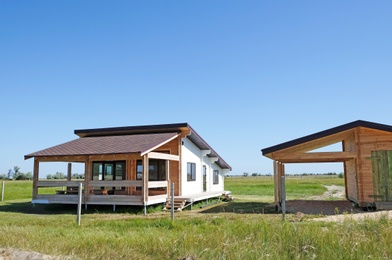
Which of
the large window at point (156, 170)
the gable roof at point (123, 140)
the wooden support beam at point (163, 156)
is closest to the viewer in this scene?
the wooden support beam at point (163, 156)

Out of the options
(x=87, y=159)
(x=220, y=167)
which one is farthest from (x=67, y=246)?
(x=220, y=167)

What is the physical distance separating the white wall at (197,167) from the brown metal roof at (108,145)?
1.88 metres

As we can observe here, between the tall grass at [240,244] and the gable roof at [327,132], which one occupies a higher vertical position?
the gable roof at [327,132]

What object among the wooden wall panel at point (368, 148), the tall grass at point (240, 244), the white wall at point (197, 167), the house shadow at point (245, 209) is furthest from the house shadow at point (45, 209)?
the wooden wall panel at point (368, 148)

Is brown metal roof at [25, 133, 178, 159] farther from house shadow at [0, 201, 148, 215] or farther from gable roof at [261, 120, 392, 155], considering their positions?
gable roof at [261, 120, 392, 155]

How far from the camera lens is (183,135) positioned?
19328 millimetres

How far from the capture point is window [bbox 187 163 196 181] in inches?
808

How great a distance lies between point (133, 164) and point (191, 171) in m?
3.77

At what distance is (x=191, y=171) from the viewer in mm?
21094

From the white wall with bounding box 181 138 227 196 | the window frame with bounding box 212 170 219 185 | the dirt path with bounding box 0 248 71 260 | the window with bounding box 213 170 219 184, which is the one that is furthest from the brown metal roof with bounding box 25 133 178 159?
the dirt path with bounding box 0 248 71 260

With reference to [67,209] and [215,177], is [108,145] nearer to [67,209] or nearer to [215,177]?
[67,209]

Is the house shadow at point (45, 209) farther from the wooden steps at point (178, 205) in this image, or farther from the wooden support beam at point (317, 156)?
the wooden support beam at point (317, 156)

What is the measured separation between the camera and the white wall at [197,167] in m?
19.7

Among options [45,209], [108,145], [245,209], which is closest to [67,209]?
[45,209]
